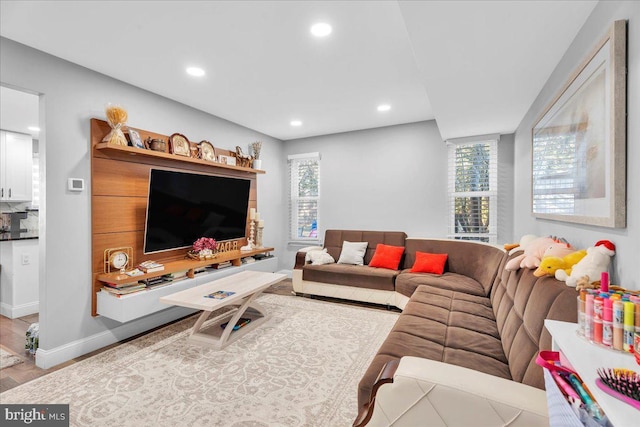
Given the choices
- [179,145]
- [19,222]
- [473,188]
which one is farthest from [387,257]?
[19,222]

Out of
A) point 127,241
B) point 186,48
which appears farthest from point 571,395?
point 127,241

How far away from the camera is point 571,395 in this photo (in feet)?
2.55

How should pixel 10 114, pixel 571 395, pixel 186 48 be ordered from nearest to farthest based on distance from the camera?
pixel 571 395, pixel 186 48, pixel 10 114

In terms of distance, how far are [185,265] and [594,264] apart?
10.8 ft

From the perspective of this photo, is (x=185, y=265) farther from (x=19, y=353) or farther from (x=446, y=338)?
(x=446, y=338)

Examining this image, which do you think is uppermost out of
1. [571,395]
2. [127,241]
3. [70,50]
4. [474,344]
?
[70,50]

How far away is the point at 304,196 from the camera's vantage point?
17.7 feet

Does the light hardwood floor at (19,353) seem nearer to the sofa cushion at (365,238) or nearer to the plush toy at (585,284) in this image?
the sofa cushion at (365,238)

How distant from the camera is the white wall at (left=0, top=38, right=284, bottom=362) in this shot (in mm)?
2367

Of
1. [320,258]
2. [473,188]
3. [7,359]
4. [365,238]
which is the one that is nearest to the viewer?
[7,359]

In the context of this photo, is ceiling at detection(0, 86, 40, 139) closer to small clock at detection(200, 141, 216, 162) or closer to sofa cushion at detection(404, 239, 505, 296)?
small clock at detection(200, 141, 216, 162)

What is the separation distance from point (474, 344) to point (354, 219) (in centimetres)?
329

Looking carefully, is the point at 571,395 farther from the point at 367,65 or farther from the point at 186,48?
the point at 186,48

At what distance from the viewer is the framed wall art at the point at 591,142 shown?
122cm
